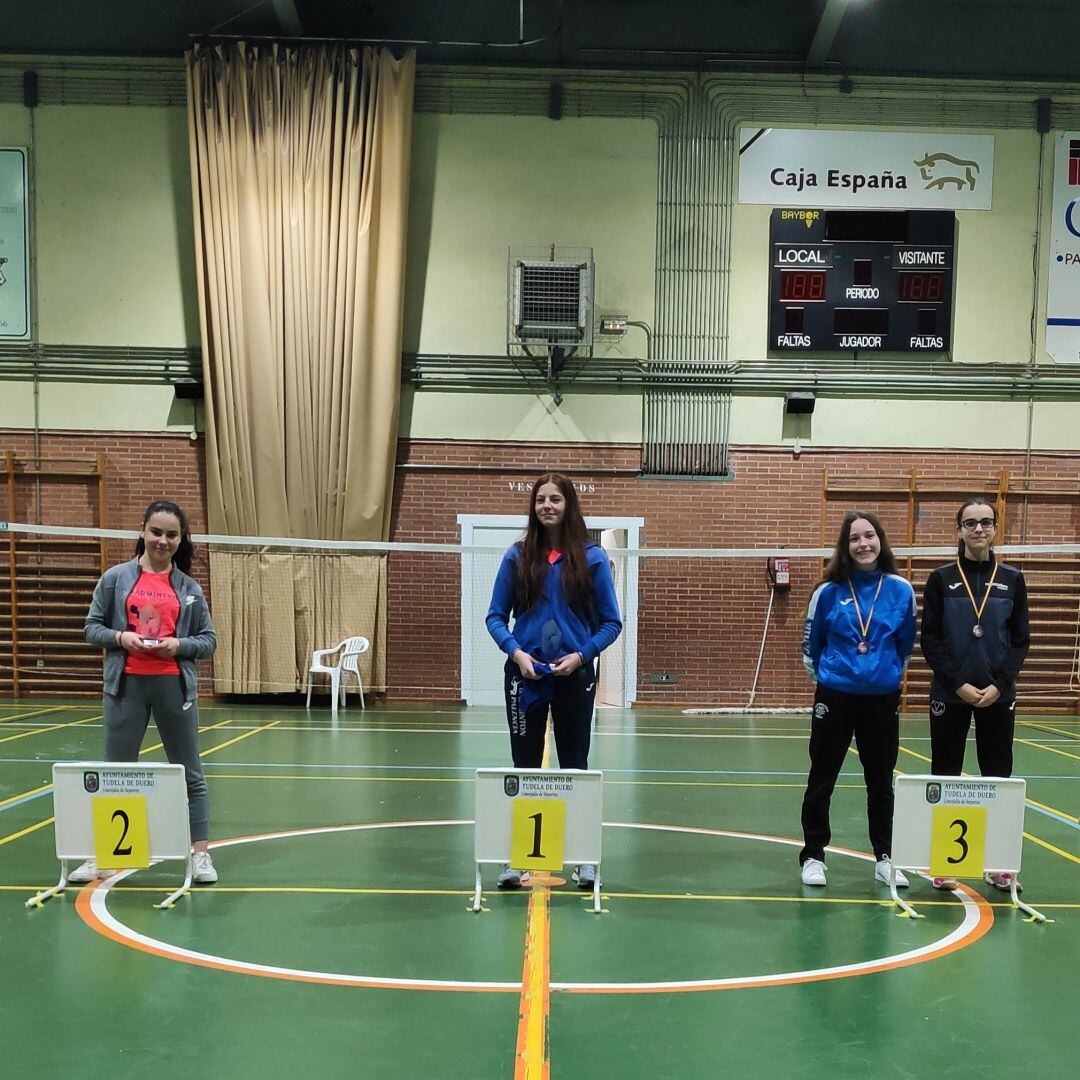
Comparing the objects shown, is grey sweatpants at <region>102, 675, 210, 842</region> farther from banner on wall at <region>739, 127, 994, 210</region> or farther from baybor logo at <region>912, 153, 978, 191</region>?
baybor logo at <region>912, 153, 978, 191</region>

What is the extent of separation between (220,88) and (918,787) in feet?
37.4

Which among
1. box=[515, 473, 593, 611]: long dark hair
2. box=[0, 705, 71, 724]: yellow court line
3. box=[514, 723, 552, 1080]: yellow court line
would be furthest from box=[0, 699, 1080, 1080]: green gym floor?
box=[0, 705, 71, 724]: yellow court line

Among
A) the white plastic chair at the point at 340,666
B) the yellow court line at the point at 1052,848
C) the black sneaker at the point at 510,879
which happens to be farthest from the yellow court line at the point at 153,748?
the yellow court line at the point at 1052,848

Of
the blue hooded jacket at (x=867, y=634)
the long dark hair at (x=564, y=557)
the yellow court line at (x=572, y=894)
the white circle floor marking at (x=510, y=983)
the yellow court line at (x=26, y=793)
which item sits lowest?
the yellow court line at (x=26, y=793)

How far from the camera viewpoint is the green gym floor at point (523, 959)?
2.90m

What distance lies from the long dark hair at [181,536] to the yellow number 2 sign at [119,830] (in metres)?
1.07

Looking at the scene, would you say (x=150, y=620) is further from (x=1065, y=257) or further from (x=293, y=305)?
(x=1065, y=257)

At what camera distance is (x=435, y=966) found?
11.7 feet

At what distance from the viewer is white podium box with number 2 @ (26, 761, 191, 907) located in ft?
14.0

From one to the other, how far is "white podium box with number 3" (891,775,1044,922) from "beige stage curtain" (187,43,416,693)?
8.62 m

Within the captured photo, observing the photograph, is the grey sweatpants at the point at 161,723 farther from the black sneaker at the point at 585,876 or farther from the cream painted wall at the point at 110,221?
the cream painted wall at the point at 110,221

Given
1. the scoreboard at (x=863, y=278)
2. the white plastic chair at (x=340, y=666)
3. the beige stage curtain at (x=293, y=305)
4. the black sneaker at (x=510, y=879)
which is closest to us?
the black sneaker at (x=510, y=879)

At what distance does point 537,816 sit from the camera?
14.1 feet

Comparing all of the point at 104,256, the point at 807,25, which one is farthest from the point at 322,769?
the point at 807,25
